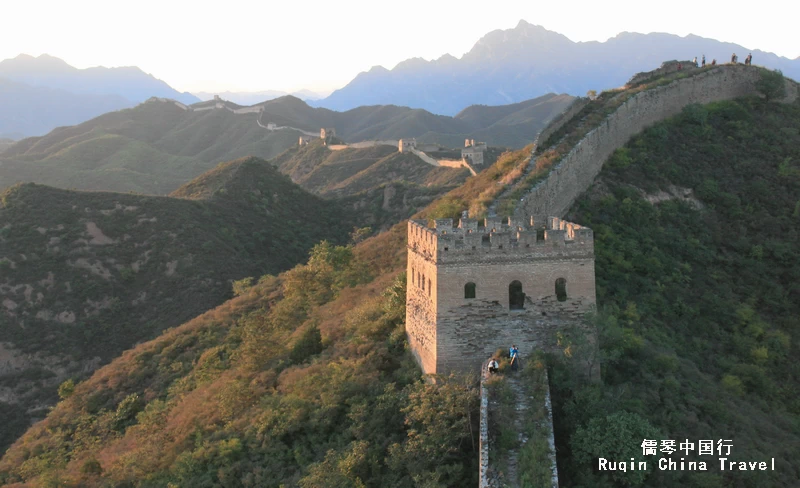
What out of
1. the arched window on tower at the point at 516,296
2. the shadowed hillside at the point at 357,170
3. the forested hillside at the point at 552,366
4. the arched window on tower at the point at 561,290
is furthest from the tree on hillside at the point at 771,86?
the arched window on tower at the point at 516,296

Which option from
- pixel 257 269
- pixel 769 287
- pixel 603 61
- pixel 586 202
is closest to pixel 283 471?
pixel 586 202

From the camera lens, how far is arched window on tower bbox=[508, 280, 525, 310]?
40.7 feet

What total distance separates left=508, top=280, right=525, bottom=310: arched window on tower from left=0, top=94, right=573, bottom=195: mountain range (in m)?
64.6

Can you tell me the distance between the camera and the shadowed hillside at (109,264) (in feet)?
A: 111

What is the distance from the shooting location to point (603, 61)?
171625mm

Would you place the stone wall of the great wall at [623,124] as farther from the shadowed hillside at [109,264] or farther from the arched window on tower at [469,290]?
the shadowed hillside at [109,264]

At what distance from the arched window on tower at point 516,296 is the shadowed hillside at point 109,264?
26.4m

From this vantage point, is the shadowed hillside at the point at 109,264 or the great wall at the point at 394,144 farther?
the great wall at the point at 394,144

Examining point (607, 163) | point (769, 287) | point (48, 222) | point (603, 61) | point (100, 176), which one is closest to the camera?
point (769, 287)

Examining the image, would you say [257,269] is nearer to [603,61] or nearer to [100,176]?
[100,176]

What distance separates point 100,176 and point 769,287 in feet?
253

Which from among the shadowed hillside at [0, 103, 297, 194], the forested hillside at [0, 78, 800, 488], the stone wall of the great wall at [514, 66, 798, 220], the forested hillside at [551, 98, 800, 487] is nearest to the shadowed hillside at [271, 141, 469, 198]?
the shadowed hillside at [0, 103, 297, 194]

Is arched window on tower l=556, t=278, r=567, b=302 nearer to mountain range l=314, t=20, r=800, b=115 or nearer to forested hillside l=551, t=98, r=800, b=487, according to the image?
forested hillside l=551, t=98, r=800, b=487

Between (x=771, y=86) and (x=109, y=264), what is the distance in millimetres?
41185
